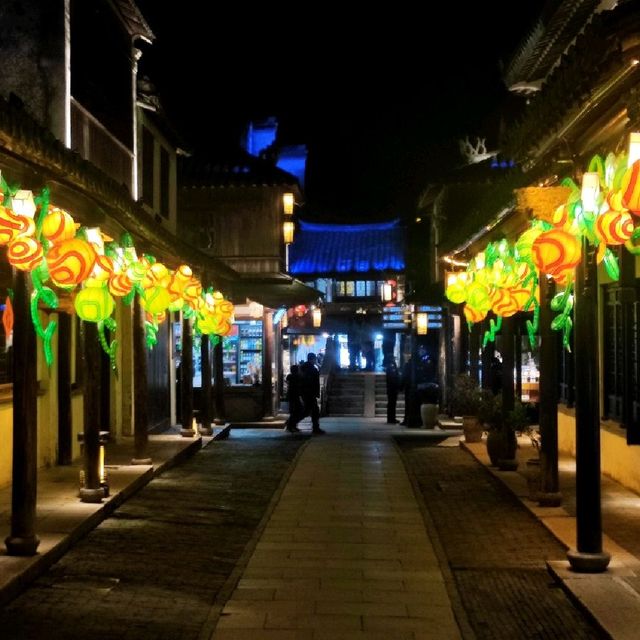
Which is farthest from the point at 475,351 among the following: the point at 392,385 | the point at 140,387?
the point at 140,387

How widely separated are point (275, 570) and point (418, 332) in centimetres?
2169

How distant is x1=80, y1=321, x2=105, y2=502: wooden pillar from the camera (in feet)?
40.3

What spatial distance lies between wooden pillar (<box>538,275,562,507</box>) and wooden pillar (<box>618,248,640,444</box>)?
1.16m

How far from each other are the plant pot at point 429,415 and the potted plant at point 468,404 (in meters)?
6.34

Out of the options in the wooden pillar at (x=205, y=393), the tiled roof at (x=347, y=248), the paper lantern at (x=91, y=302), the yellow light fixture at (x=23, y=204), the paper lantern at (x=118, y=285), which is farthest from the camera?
the tiled roof at (x=347, y=248)

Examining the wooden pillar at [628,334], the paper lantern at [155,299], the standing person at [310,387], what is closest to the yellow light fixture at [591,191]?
the wooden pillar at [628,334]

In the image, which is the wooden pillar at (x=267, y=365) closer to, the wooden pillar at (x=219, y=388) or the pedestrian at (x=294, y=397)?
the wooden pillar at (x=219, y=388)

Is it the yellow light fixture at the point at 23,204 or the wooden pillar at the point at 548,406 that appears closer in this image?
the yellow light fixture at the point at 23,204

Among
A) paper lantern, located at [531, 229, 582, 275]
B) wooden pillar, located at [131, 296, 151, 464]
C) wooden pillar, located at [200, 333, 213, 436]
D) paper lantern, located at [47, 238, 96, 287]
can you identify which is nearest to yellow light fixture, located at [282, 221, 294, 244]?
wooden pillar, located at [200, 333, 213, 436]

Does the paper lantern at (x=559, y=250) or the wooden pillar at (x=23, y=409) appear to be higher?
the paper lantern at (x=559, y=250)

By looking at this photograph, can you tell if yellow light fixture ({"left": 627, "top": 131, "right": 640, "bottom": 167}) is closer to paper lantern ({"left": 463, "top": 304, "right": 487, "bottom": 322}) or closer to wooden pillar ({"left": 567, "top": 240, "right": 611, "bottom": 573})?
wooden pillar ({"left": 567, "top": 240, "right": 611, "bottom": 573})

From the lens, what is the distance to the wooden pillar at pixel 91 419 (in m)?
12.3

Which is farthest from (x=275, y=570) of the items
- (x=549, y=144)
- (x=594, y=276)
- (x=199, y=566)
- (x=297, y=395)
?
(x=297, y=395)

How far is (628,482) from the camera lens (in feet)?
44.5
